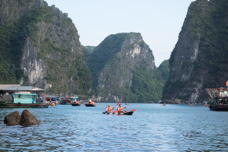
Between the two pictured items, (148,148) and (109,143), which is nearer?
(148,148)

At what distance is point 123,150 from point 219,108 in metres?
112

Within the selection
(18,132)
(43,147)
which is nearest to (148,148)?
(43,147)

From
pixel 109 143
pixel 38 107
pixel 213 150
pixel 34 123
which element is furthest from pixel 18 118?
pixel 38 107

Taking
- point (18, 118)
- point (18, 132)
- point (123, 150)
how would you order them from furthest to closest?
1. point (18, 118)
2. point (18, 132)
3. point (123, 150)

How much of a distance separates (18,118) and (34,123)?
93.9 inches

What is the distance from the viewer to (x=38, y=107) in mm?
131125

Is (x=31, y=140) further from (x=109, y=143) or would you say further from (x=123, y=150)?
(x=123, y=150)

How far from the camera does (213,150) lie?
34969mm

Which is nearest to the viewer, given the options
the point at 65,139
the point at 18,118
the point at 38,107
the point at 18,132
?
the point at 65,139

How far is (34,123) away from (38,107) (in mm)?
75320

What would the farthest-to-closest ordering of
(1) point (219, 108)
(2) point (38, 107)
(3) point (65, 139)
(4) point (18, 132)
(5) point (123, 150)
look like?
(1) point (219, 108)
(2) point (38, 107)
(4) point (18, 132)
(3) point (65, 139)
(5) point (123, 150)

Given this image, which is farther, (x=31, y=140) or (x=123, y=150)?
(x=31, y=140)

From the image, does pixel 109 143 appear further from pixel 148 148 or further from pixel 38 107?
pixel 38 107

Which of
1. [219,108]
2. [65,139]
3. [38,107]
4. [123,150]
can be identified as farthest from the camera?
[219,108]
